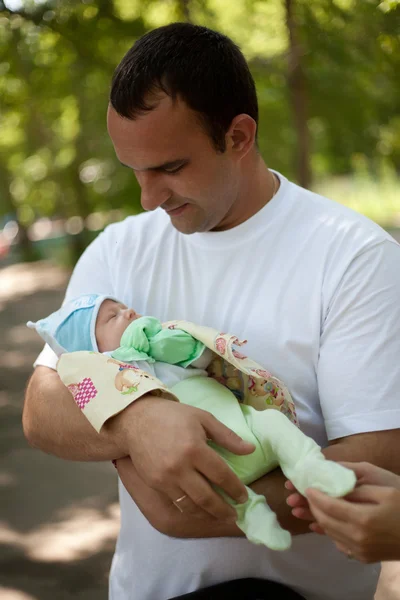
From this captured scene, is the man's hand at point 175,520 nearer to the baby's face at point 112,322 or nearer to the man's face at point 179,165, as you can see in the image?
the baby's face at point 112,322

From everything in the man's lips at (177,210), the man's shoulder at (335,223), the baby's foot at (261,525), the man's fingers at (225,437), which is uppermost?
the man's lips at (177,210)

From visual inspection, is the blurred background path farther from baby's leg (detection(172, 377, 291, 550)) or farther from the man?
baby's leg (detection(172, 377, 291, 550))

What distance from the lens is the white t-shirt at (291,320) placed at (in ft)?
5.52

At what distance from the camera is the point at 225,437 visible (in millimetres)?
1494

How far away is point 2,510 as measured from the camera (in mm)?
4480

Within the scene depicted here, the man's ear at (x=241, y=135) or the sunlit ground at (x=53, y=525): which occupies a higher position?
the man's ear at (x=241, y=135)

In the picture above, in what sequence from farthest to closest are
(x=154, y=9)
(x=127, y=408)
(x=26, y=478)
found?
(x=154, y=9), (x=26, y=478), (x=127, y=408)

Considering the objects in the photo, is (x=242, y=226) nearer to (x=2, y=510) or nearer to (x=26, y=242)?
(x=2, y=510)

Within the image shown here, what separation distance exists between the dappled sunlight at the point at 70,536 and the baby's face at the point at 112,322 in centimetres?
231

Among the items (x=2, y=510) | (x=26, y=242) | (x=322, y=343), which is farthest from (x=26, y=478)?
(x=26, y=242)

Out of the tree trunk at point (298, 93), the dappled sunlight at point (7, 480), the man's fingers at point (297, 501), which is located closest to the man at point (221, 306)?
the man's fingers at point (297, 501)

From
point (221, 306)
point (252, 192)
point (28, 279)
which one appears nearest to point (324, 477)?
point (221, 306)

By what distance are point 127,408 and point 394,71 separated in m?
3.30

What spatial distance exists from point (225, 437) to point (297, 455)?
15 cm
